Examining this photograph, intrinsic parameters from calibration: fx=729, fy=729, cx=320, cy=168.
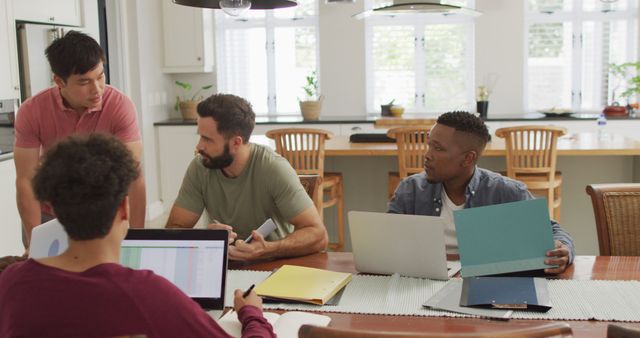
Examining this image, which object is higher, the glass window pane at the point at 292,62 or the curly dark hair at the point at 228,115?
the glass window pane at the point at 292,62

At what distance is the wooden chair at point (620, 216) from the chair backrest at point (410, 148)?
1801 mm

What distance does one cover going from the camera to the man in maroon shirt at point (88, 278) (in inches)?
47.7

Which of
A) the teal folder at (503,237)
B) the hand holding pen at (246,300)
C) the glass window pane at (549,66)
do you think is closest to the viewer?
the hand holding pen at (246,300)

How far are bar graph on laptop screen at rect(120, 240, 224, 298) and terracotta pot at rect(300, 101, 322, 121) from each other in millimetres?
4813

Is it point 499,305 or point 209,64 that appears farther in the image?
point 209,64

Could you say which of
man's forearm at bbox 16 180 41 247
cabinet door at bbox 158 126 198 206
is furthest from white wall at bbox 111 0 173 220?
man's forearm at bbox 16 180 41 247

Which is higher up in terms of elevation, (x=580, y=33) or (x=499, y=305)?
(x=580, y=33)

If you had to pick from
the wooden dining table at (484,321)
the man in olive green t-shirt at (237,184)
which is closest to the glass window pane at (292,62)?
the man in olive green t-shirt at (237,184)

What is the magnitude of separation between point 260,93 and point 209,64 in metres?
0.62

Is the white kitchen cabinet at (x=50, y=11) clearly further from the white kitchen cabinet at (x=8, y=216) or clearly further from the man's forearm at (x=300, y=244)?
the man's forearm at (x=300, y=244)

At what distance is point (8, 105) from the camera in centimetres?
437

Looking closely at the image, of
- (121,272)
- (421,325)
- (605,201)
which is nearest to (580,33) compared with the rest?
(605,201)

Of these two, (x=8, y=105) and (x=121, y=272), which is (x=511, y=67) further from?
(x=121, y=272)

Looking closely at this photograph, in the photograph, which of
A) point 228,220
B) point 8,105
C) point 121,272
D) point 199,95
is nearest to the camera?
point 121,272
